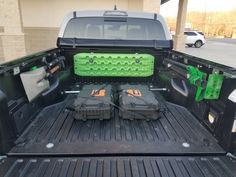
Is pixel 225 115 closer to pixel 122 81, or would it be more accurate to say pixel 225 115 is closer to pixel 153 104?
pixel 153 104

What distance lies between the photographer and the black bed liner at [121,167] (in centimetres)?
166

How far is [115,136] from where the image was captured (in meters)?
2.23

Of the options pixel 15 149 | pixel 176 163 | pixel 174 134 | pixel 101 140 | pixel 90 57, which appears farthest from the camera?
pixel 90 57

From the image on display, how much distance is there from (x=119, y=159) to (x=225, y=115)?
3.36 ft

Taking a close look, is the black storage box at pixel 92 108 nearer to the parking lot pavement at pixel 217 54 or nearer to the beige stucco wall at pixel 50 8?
the beige stucco wall at pixel 50 8

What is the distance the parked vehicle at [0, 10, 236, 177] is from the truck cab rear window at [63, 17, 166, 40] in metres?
0.02

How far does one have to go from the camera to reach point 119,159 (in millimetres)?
1854

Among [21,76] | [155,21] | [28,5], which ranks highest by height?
[28,5]

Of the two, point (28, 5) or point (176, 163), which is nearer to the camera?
point (176, 163)

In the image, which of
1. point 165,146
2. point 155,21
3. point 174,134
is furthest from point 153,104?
point 155,21

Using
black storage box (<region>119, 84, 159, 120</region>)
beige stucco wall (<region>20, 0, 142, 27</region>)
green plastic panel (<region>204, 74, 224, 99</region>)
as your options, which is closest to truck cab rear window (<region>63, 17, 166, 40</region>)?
black storage box (<region>119, 84, 159, 120</region>)

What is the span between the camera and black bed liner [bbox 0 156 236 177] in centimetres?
166

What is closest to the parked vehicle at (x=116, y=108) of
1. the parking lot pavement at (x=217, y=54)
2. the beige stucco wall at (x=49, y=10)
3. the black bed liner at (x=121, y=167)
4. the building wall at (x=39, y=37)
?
the black bed liner at (x=121, y=167)

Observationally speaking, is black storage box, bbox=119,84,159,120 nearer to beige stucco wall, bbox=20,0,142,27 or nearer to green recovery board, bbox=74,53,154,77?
green recovery board, bbox=74,53,154,77
